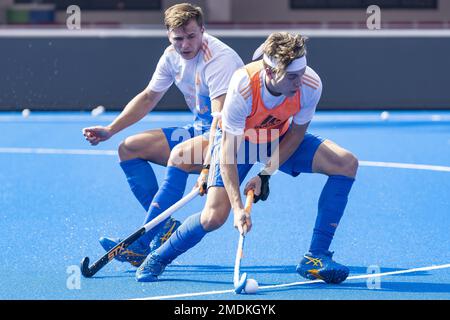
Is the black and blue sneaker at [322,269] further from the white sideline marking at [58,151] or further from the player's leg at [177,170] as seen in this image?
the white sideline marking at [58,151]

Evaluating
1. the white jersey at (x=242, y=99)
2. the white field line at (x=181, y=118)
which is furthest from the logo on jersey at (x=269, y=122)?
the white field line at (x=181, y=118)

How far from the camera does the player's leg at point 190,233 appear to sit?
20.0 feet

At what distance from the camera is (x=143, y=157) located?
6879 millimetres

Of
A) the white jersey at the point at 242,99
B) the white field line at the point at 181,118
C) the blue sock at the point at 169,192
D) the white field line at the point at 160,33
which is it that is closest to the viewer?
the white jersey at the point at 242,99

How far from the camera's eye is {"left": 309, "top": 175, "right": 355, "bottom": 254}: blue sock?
635 cm

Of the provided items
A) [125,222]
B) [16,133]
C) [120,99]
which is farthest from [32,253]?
[120,99]

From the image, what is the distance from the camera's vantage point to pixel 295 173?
6.51 m

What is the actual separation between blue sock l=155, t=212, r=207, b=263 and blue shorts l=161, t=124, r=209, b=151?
84cm

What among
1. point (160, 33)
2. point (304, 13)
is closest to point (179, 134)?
point (160, 33)

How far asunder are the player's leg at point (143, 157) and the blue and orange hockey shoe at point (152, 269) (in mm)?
662

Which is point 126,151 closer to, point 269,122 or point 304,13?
point 269,122

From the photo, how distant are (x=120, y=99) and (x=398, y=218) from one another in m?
7.68

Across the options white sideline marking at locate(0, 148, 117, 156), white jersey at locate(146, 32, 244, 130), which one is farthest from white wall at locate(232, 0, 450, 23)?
white jersey at locate(146, 32, 244, 130)

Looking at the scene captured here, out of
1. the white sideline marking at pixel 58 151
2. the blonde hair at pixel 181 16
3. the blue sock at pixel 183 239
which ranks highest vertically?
the blonde hair at pixel 181 16
